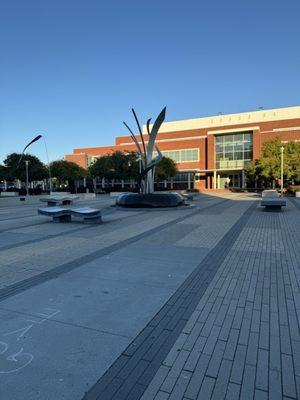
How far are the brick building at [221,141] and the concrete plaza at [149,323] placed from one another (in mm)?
55111

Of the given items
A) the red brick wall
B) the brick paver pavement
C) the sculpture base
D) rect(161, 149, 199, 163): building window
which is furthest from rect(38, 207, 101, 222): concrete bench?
rect(161, 149, 199, 163): building window

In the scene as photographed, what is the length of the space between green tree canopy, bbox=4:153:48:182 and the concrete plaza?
137ft

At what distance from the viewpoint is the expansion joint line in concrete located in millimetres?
2564

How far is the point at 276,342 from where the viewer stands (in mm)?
3311

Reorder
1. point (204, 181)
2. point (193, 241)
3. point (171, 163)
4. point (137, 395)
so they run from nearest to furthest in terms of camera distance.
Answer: point (137, 395) < point (193, 241) < point (171, 163) < point (204, 181)

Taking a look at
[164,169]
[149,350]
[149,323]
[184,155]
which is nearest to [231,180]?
[184,155]

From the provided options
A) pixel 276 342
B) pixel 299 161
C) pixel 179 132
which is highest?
pixel 179 132

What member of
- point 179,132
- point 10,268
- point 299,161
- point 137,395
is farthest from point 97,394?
point 179,132

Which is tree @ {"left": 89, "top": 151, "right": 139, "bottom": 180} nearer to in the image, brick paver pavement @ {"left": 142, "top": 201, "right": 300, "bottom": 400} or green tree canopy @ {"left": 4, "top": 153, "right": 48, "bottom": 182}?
green tree canopy @ {"left": 4, "top": 153, "right": 48, "bottom": 182}

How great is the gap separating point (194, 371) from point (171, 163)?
4932 cm

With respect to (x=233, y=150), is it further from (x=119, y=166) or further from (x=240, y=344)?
(x=240, y=344)

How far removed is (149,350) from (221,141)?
62.3m

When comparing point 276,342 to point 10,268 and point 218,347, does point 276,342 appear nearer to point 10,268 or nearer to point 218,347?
point 218,347

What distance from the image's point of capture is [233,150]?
60.9m
